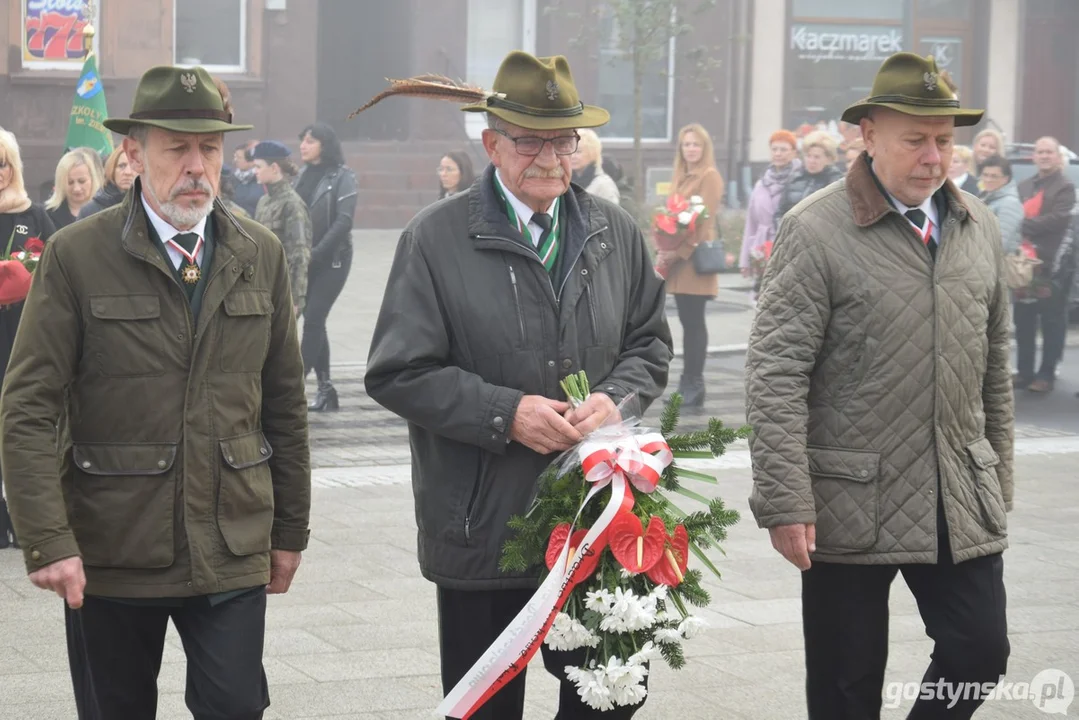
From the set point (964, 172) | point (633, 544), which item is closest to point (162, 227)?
point (633, 544)

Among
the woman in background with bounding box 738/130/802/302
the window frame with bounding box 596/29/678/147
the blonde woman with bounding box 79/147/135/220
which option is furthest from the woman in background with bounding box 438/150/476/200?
the window frame with bounding box 596/29/678/147

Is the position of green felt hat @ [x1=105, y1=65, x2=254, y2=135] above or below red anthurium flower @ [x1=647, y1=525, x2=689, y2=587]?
above

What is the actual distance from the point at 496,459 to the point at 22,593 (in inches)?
139

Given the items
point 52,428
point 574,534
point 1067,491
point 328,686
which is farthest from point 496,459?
point 1067,491

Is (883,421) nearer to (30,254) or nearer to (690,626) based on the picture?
(690,626)

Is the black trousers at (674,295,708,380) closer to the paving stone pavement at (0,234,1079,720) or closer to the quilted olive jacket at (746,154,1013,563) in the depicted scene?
the paving stone pavement at (0,234,1079,720)

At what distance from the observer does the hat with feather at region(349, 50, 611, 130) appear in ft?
14.9

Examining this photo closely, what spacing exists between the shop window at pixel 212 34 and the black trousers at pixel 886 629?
24.0 meters

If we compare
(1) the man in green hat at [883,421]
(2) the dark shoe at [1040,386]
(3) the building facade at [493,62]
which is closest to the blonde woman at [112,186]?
(1) the man in green hat at [883,421]

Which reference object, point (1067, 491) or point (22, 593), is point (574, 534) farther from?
point (1067, 491)

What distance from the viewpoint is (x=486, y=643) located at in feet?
15.1

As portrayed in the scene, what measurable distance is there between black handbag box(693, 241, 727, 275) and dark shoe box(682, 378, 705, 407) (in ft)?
2.76

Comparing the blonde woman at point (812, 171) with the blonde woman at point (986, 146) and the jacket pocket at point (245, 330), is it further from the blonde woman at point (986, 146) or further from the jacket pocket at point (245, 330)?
the jacket pocket at point (245, 330)

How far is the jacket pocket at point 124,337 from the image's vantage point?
4.09m
